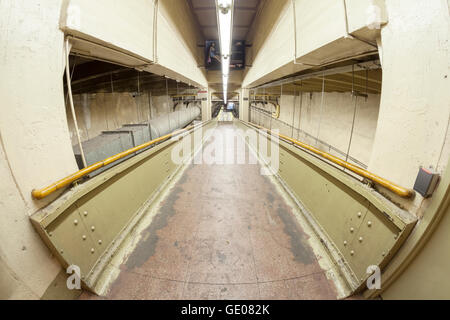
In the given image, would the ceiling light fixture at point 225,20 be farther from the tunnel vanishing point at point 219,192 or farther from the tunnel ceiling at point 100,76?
the tunnel ceiling at point 100,76

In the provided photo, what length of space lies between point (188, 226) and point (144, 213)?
731 mm

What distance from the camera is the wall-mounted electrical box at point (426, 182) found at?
0.94 metres

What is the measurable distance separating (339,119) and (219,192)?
414 centimetres

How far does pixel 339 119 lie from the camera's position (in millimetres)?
4621

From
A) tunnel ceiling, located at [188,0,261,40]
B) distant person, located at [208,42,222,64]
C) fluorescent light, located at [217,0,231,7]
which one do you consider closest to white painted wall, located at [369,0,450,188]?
fluorescent light, located at [217,0,231,7]

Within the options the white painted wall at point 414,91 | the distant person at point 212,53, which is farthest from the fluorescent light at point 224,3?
the distant person at point 212,53

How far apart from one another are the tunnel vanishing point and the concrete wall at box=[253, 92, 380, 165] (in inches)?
43.9

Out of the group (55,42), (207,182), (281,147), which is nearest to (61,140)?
(55,42)

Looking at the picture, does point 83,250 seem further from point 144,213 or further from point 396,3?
point 396,3

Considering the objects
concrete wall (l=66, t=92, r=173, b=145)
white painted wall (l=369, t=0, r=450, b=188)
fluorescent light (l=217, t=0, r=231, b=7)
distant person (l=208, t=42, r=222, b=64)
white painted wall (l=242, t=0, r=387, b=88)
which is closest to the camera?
white painted wall (l=369, t=0, r=450, b=188)

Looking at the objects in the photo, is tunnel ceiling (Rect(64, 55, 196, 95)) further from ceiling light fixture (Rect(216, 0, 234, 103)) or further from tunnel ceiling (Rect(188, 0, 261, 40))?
tunnel ceiling (Rect(188, 0, 261, 40))

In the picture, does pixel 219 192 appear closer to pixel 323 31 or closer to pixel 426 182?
pixel 426 182

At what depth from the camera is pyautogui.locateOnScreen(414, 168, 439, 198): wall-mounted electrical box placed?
3.07ft

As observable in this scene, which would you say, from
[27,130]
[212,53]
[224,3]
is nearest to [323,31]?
[224,3]
